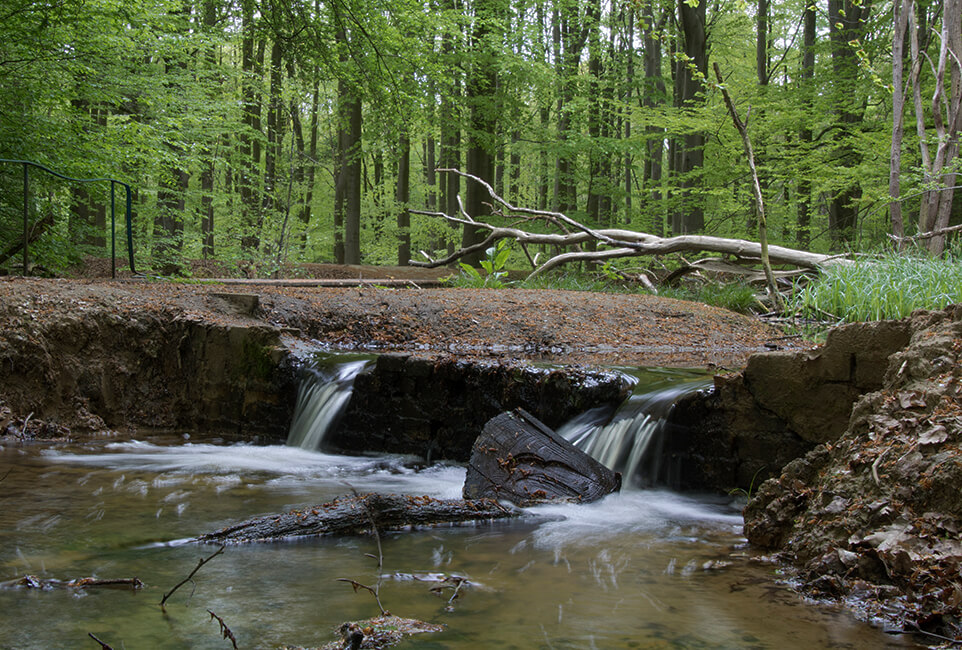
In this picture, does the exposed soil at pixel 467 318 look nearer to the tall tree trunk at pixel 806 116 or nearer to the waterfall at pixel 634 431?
the waterfall at pixel 634 431

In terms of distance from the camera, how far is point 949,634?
8.13 feet

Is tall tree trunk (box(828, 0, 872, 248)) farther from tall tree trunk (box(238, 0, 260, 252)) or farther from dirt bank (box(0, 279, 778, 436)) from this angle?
tall tree trunk (box(238, 0, 260, 252))

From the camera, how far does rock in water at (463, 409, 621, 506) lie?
177 inches

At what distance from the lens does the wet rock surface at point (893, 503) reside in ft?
8.88

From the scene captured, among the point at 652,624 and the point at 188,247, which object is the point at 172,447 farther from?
the point at 188,247

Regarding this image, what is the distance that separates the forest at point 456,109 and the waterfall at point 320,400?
378 cm

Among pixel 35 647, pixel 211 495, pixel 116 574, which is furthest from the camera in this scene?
pixel 211 495

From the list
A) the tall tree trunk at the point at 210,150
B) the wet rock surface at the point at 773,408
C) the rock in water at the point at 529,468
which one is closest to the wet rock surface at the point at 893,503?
the wet rock surface at the point at 773,408

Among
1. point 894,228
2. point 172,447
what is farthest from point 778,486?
point 894,228

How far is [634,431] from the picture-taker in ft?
16.9

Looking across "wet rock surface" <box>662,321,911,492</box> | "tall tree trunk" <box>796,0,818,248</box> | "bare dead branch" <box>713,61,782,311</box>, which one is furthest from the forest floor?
"tall tree trunk" <box>796,0,818,248</box>

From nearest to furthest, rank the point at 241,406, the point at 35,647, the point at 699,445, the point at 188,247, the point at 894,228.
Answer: the point at 35,647
the point at 699,445
the point at 241,406
the point at 894,228
the point at 188,247

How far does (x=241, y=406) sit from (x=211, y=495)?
2536 mm

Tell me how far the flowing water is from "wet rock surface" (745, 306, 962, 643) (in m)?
0.20
